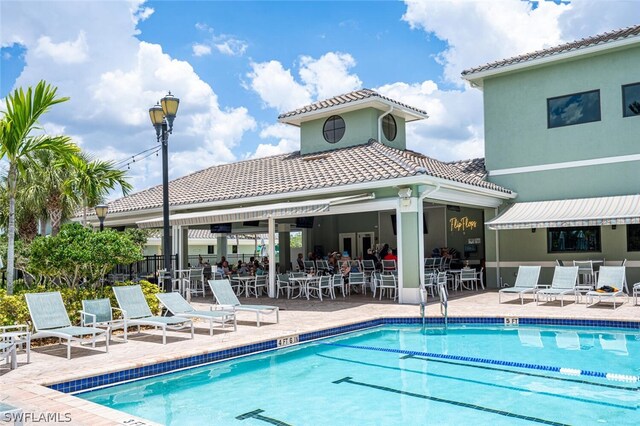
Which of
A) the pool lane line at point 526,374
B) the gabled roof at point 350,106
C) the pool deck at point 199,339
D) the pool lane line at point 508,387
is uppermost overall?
the gabled roof at point 350,106

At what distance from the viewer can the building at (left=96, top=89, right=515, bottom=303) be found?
59.1ft

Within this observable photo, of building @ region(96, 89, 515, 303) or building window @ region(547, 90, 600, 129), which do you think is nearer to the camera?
building @ region(96, 89, 515, 303)

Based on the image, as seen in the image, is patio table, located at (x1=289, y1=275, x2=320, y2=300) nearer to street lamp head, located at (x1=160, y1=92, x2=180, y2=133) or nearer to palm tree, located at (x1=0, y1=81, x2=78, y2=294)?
street lamp head, located at (x1=160, y1=92, x2=180, y2=133)

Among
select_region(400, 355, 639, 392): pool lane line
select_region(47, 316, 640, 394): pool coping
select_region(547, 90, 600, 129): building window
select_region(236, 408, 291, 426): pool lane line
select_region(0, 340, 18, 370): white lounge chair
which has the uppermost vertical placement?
select_region(547, 90, 600, 129): building window

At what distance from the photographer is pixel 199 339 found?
40.1ft

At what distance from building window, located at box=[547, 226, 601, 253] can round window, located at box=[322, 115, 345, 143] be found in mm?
9893

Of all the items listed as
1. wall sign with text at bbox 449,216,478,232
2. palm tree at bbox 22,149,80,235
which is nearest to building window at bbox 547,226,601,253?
wall sign with text at bbox 449,216,478,232

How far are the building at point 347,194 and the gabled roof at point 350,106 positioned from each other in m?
0.05

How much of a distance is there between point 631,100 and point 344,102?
36.4 feet

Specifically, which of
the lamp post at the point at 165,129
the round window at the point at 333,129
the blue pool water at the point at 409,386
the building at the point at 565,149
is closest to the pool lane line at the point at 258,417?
the blue pool water at the point at 409,386

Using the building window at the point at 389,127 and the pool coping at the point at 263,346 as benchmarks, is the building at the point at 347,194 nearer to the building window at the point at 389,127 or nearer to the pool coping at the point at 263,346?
the building window at the point at 389,127

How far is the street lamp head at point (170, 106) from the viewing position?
13656mm

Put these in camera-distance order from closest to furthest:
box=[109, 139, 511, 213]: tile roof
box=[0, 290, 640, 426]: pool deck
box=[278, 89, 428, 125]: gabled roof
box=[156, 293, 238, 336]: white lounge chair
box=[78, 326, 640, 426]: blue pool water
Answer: box=[0, 290, 640, 426]: pool deck, box=[78, 326, 640, 426]: blue pool water, box=[156, 293, 238, 336]: white lounge chair, box=[109, 139, 511, 213]: tile roof, box=[278, 89, 428, 125]: gabled roof

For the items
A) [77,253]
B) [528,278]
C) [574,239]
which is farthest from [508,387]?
[574,239]
